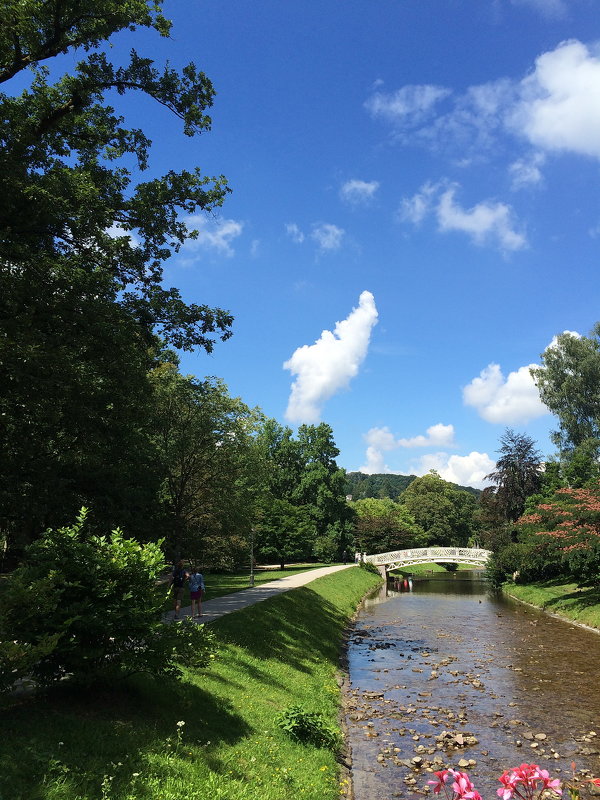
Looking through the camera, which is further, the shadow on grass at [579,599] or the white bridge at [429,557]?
the white bridge at [429,557]

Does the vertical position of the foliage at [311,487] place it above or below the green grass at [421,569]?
above

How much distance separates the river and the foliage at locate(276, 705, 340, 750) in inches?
32.8

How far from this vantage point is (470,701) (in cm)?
1484

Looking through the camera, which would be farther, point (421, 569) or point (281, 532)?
point (421, 569)

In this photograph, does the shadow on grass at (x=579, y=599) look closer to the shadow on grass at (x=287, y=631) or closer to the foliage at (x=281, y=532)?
the shadow on grass at (x=287, y=631)

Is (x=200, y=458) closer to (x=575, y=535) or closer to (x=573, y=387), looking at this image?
(x=575, y=535)

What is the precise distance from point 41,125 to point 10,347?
781cm

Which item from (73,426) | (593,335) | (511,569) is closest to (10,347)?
(73,426)

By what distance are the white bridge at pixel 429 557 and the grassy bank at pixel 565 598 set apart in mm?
11685

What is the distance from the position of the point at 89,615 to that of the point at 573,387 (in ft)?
161

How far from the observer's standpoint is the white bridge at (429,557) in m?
53.0

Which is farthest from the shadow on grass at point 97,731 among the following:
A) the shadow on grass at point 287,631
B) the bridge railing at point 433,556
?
the bridge railing at point 433,556

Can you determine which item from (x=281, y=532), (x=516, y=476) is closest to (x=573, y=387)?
(x=516, y=476)

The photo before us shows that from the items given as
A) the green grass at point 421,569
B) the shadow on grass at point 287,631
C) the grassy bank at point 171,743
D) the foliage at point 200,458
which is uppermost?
the foliage at point 200,458
